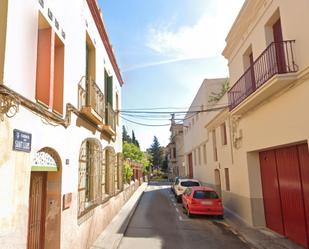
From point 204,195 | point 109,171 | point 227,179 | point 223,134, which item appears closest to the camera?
point 109,171

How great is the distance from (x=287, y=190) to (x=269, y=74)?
383cm

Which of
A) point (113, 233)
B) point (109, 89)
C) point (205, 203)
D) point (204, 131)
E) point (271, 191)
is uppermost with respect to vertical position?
point (109, 89)

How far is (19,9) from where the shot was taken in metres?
4.68

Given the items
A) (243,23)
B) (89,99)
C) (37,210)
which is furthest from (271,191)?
(37,210)

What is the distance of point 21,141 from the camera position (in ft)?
15.0

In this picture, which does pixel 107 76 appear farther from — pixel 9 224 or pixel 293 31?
pixel 9 224

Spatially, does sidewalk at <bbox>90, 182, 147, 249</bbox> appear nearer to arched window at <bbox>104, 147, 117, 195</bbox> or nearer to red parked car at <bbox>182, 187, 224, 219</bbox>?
arched window at <bbox>104, 147, 117, 195</bbox>

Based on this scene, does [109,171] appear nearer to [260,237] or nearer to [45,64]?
[260,237]

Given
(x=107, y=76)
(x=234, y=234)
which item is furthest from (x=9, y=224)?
(x=107, y=76)

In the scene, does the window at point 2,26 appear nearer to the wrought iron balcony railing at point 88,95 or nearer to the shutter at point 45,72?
the shutter at point 45,72

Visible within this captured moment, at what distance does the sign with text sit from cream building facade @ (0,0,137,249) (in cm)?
1

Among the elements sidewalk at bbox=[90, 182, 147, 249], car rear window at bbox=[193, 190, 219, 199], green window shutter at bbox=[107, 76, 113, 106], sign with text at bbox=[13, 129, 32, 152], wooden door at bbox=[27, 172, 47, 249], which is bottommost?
sidewalk at bbox=[90, 182, 147, 249]

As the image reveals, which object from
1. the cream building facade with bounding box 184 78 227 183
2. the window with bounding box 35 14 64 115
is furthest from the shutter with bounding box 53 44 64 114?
the cream building facade with bounding box 184 78 227 183

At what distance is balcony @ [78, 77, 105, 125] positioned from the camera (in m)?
8.22
